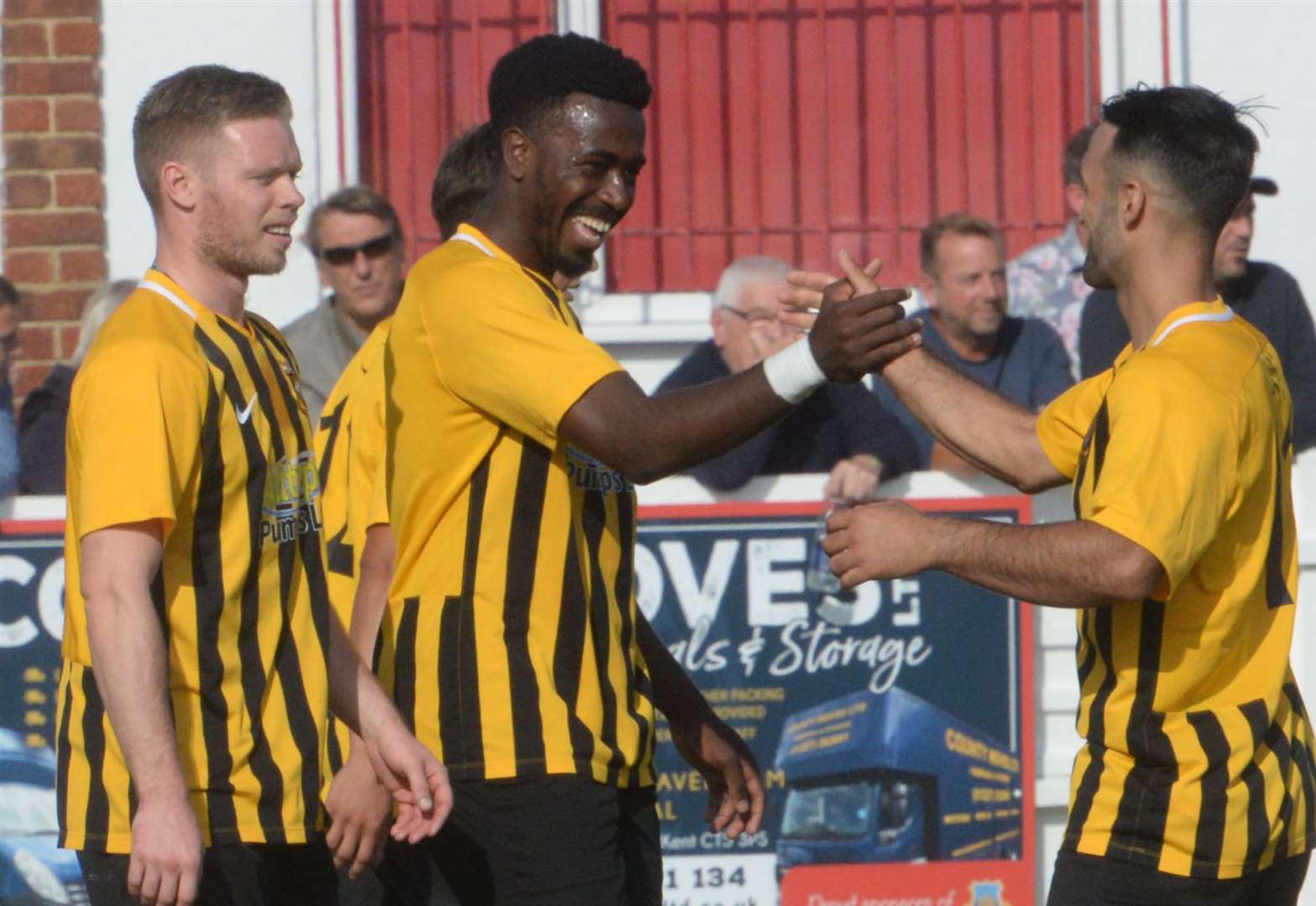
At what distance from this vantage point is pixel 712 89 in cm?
792

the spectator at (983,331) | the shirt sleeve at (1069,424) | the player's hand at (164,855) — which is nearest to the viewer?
the player's hand at (164,855)

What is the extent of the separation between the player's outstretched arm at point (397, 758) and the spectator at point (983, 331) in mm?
3122

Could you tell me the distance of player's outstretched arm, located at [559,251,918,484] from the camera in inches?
128

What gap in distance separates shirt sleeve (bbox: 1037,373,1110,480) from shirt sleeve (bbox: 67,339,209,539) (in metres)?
1.74

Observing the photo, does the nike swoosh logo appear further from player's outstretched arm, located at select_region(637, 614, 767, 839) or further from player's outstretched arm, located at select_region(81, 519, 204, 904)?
player's outstretched arm, located at select_region(637, 614, 767, 839)

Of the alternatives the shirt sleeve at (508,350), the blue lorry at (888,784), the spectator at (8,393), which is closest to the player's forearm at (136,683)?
the shirt sleeve at (508,350)

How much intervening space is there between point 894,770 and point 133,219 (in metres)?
3.59

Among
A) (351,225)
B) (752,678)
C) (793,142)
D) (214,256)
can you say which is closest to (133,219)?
(351,225)

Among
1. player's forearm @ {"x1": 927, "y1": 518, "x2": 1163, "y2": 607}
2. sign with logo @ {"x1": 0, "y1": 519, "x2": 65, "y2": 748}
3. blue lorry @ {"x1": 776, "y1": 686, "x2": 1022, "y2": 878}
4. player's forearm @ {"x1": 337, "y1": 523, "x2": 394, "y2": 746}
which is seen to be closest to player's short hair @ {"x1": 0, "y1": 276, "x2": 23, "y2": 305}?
sign with logo @ {"x1": 0, "y1": 519, "x2": 65, "y2": 748}

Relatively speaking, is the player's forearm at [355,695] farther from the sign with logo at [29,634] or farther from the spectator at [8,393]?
the spectator at [8,393]

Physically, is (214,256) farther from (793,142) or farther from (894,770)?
(793,142)

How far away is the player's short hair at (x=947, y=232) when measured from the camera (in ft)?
21.2

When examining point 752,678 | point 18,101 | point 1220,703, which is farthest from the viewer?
point 18,101

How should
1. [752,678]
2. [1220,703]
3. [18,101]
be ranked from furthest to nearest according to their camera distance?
[18,101], [752,678], [1220,703]
